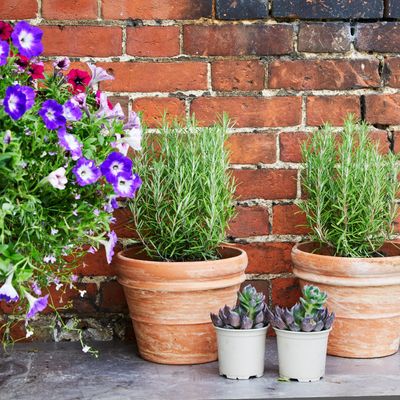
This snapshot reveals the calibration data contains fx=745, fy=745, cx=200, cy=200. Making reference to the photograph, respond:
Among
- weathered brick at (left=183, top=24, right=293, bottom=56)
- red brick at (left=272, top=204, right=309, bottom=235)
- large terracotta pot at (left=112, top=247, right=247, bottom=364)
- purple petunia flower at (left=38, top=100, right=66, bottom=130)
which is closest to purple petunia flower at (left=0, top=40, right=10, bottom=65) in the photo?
purple petunia flower at (left=38, top=100, right=66, bottom=130)

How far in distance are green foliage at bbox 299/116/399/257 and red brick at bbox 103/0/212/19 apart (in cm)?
50

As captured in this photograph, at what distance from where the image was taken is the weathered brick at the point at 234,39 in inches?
84.9

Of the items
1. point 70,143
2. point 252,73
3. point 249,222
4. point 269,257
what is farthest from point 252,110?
point 70,143

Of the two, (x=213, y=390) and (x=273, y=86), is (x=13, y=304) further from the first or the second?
(x=273, y=86)

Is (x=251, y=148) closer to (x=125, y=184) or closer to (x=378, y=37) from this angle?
(x=378, y=37)

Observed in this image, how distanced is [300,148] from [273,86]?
0.20 metres

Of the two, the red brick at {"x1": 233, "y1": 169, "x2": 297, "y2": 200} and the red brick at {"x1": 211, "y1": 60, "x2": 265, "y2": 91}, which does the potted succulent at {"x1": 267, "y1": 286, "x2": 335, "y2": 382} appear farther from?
the red brick at {"x1": 211, "y1": 60, "x2": 265, "y2": 91}

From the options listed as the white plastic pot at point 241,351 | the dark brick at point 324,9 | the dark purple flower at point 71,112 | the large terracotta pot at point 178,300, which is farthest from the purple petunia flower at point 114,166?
the dark brick at point 324,9

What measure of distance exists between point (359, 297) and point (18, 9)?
4.09 feet

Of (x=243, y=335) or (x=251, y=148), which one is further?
(x=251, y=148)

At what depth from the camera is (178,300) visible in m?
1.87

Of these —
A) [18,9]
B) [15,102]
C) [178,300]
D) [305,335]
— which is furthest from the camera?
[18,9]

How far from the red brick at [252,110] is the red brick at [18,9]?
1.76 feet

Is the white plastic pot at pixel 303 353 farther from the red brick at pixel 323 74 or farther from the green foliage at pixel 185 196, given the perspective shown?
the red brick at pixel 323 74
